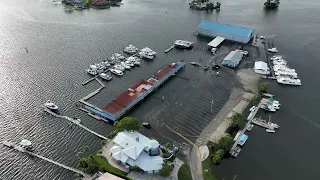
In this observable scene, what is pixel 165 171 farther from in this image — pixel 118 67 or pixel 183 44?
pixel 183 44

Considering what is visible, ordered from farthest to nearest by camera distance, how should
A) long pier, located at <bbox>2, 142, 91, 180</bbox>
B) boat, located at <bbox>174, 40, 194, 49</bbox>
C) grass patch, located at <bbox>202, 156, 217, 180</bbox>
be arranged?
1. boat, located at <bbox>174, 40, 194, 49</bbox>
2. grass patch, located at <bbox>202, 156, 217, 180</bbox>
3. long pier, located at <bbox>2, 142, 91, 180</bbox>

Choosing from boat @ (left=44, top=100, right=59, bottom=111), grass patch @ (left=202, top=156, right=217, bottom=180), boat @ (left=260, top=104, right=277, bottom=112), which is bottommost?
grass patch @ (left=202, top=156, right=217, bottom=180)

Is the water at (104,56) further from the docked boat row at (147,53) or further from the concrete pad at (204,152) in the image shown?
the concrete pad at (204,152)

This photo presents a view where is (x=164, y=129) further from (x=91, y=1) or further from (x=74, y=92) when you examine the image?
(x=91, y=1)

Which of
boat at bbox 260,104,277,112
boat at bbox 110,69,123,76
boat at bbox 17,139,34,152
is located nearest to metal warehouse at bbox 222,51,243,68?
boat at bbox 260,104,277,112

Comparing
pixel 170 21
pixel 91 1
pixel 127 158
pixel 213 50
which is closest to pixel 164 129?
pixel 127 158

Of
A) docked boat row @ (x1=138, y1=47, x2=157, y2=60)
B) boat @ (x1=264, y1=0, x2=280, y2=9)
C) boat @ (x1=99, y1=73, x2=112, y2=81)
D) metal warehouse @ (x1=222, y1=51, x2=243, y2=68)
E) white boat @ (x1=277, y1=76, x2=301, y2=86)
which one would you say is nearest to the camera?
boat @ (x1=99, y1=73, x2=112, y2=81)

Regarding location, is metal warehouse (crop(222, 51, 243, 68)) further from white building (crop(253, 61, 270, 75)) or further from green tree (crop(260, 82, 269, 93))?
green tree (crop(260, 82, 269, 93))
